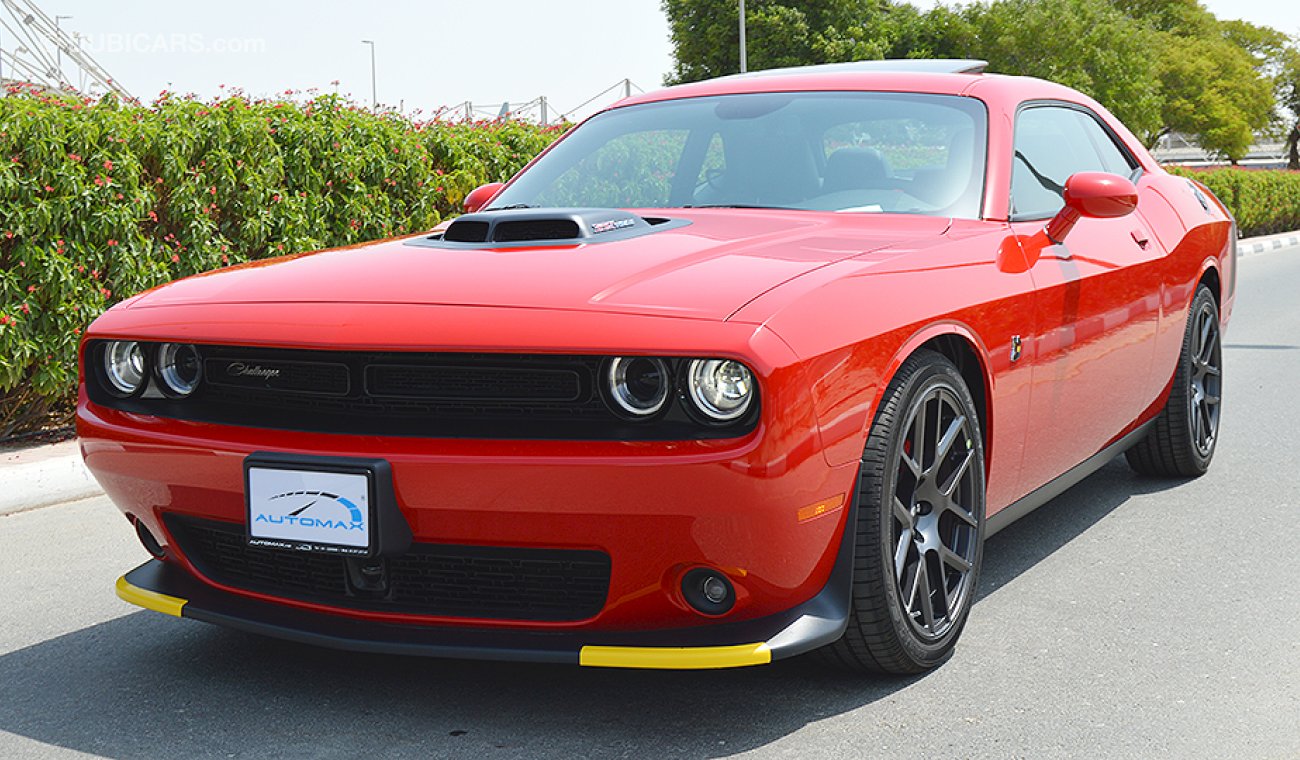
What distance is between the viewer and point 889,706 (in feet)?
10.8

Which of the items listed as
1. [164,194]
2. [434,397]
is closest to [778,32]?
[164,194]

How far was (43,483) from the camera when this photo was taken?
19.5ft

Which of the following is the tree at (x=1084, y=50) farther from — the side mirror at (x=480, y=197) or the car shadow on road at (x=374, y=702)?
the car shadow on road at (x=374, y=702)

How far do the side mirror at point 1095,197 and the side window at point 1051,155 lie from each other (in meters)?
0.10

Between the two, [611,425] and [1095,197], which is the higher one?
[1095,197]

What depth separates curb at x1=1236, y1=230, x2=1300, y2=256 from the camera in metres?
22.8

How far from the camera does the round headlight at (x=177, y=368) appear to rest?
131 inches

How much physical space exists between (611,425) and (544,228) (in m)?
0.83

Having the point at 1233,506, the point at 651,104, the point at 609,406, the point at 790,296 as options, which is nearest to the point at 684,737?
the point at 609,406

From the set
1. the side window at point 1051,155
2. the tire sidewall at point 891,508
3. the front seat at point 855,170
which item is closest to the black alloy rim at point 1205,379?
the side window at point 1051,155

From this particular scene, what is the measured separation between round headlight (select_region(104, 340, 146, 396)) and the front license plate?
1.78 ft

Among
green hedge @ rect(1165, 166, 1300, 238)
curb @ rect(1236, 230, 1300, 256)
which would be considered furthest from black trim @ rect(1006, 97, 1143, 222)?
green hedge @ rect(1165, 166, 1300, 238)

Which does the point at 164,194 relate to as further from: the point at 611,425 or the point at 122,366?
the point at 611,425

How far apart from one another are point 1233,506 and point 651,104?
2.46m
